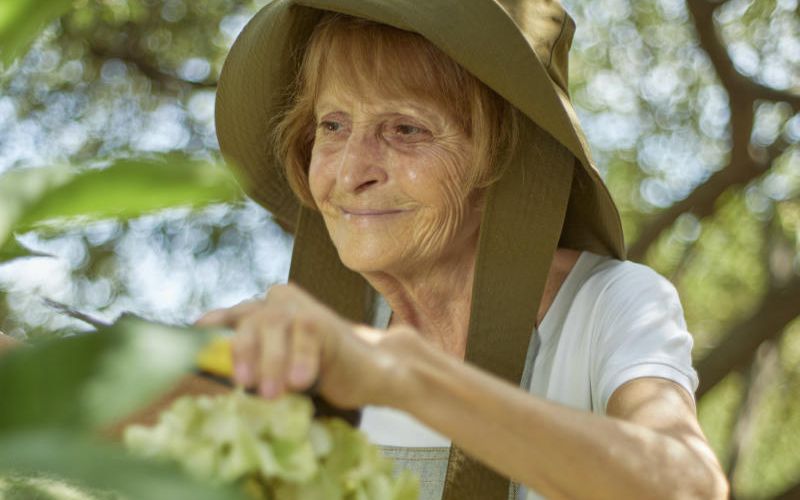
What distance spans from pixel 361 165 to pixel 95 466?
1340 mm

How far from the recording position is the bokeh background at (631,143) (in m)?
3.71

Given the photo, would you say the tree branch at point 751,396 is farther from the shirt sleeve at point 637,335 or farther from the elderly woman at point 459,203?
the shirt sleeve at point 637,335

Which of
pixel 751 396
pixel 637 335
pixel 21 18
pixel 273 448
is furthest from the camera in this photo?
pixel 751 396

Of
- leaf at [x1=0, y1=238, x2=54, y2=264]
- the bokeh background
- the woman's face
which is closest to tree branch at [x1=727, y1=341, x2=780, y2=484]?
the bokeh background

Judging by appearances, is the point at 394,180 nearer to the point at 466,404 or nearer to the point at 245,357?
the point at 466,404

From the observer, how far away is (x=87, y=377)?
1.38 feet

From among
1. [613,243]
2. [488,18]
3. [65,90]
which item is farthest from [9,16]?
[65,90]

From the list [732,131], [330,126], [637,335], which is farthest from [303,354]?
[732,131]

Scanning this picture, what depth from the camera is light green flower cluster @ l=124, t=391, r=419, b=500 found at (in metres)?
0.62

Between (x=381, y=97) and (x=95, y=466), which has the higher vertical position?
(x=95, y=466)

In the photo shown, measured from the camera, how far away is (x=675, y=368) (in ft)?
4.68

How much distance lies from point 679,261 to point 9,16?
4.16 metres

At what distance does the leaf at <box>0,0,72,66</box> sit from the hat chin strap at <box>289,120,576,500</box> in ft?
3.44

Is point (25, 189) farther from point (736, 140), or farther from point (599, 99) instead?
point (599, 99)
